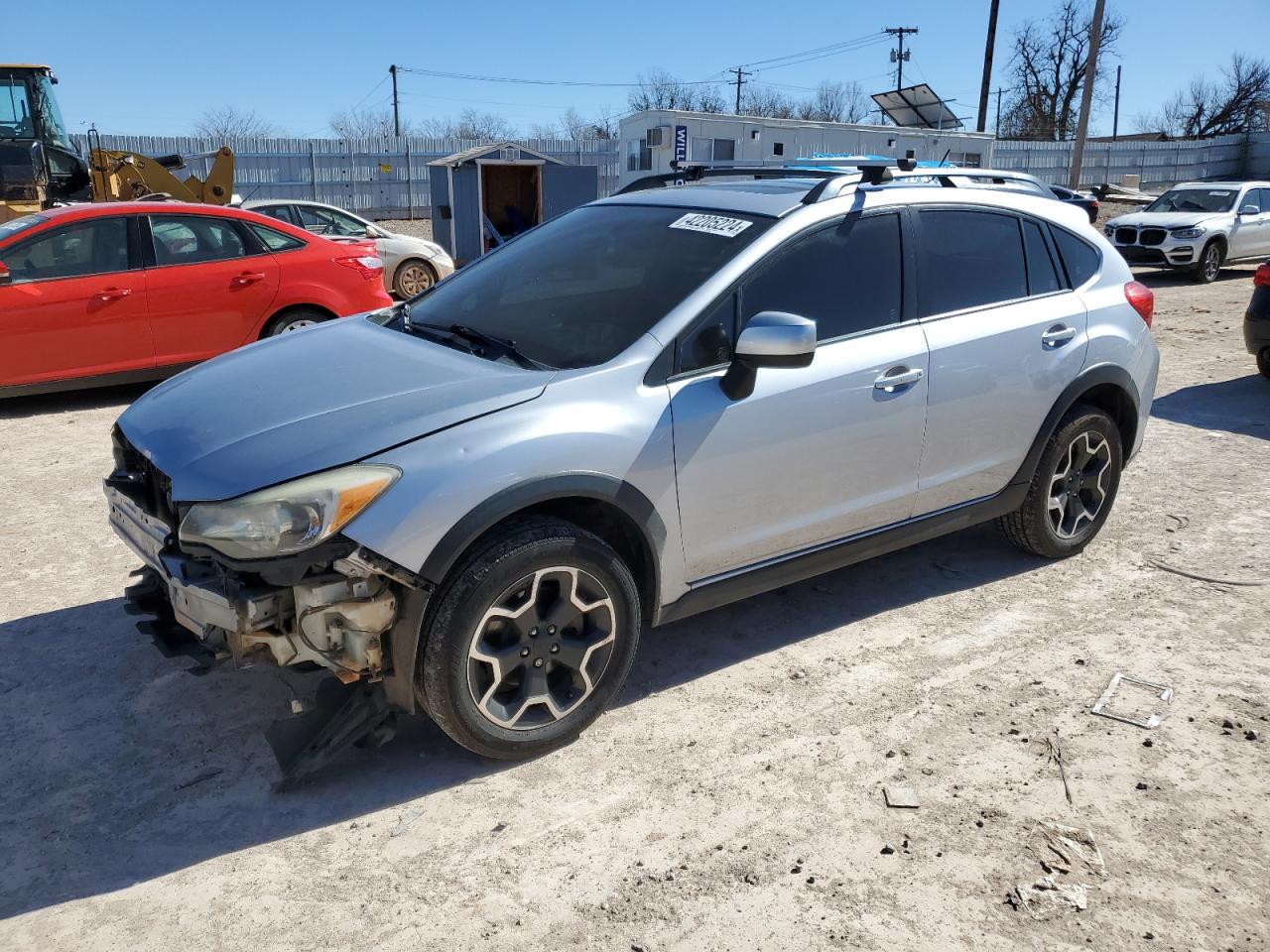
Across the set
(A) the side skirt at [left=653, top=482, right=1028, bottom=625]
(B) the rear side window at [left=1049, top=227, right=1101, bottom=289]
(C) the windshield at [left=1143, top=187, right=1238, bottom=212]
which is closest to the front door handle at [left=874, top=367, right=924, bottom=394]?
(A) the side skirt at [left=653, top=482, right=1028, bottom=625]

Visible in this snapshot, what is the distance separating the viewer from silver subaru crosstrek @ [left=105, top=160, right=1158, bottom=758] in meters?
2.95

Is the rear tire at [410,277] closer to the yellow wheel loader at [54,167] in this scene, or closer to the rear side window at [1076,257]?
the yellow wheel loader at [54,167]

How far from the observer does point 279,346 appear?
3979 millimetres

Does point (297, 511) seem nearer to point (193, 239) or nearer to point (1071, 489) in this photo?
point (1071, 489)

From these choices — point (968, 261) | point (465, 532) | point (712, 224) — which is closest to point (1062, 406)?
point (968, 261)

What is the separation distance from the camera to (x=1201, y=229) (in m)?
16.1

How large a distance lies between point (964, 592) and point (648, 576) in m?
1.88

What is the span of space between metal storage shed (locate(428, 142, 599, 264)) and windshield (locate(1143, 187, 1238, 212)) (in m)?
9.79

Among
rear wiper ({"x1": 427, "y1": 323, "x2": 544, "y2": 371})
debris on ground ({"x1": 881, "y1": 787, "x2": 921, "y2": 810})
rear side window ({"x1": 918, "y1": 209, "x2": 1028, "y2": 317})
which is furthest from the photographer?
rear side window ({"x1": 918, "y1": 209, "x2": 1028, "y2": 317})

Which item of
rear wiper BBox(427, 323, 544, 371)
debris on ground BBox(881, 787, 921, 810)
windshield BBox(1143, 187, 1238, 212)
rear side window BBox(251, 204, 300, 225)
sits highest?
windshield BBox(1143, 187, 1238, 212)

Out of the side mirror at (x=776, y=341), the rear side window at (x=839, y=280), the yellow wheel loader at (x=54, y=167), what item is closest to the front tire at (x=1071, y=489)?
the rear side window at (x=839, y=280)

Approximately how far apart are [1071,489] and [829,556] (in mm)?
1591

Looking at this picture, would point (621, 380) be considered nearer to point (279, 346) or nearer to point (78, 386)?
point (279, 346)

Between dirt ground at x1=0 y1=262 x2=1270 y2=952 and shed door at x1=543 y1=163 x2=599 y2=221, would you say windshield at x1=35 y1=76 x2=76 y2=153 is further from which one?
dirt ground at x1=0 y1=262 x2=1270 y2=952
